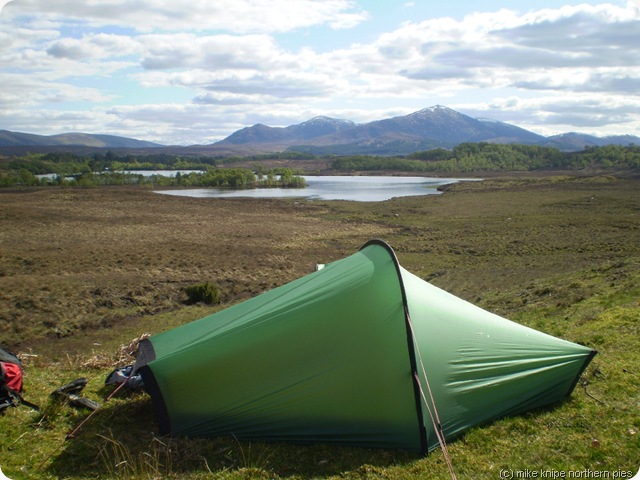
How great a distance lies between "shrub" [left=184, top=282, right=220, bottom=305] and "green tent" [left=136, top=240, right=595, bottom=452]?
37.6 ft

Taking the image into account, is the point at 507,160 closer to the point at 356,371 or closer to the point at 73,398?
the point at 356,371

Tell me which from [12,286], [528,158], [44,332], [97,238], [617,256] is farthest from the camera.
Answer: [528,158]

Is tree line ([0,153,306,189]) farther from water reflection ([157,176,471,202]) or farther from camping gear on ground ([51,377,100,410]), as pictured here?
camping gear on ground ([51,377,100,410])

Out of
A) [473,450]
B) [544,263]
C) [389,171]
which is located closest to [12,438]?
[473,450]

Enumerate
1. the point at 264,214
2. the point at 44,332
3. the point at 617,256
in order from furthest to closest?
the point at 264,214 → the point at 617,256 → the point at 44,332

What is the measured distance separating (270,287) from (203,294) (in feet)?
10.0

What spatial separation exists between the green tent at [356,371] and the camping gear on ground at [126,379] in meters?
0.50

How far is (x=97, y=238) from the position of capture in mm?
29906

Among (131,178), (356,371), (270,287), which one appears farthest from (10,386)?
(131,178)

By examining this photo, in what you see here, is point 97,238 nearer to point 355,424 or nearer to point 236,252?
point 236,252

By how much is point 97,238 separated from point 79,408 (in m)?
26.0

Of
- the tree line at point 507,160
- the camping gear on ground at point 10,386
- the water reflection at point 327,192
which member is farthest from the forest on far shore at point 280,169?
the camping gear on ground at point 10,386

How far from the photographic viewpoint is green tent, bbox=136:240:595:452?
5.47m

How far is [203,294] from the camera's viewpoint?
1772 centimetres
